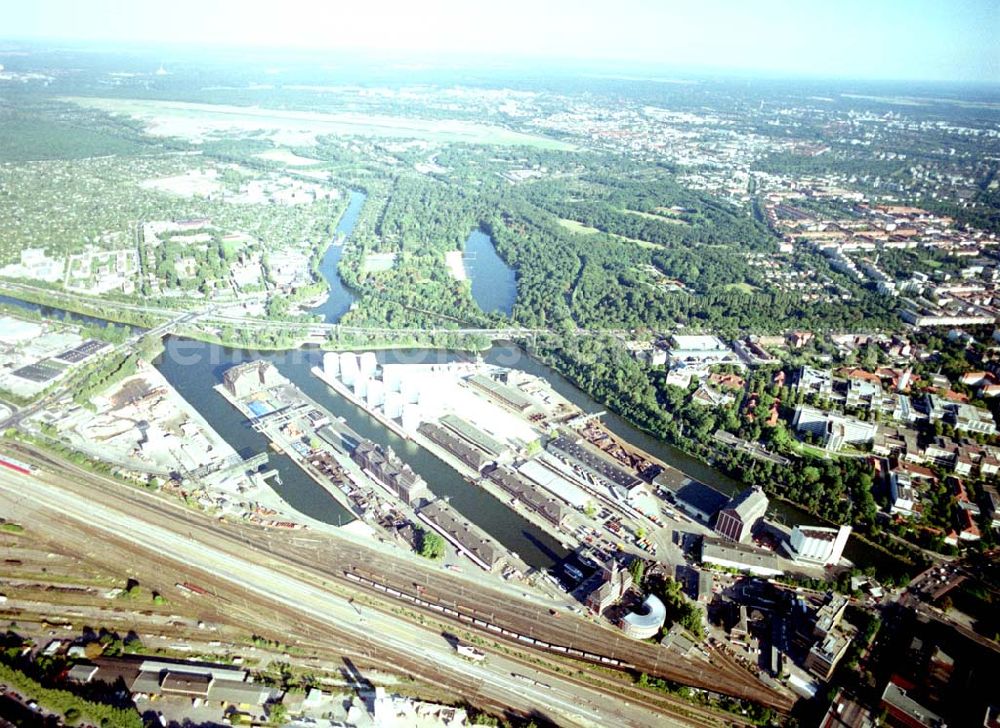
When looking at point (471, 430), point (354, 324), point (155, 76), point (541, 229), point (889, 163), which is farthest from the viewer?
point (155, 76)

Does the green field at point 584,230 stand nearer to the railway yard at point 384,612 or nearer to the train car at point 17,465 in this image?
the railway yard at point 384,612

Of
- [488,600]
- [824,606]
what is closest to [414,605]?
[488,600]

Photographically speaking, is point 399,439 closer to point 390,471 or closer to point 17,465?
point 390,471

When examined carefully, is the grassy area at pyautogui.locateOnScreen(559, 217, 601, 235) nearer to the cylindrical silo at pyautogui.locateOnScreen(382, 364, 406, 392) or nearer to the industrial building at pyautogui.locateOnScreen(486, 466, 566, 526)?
the cylindrical silo at pyautogui.locateOnScreen(382, 364, 406, 392)

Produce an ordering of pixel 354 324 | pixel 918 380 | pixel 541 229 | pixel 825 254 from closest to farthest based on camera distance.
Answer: pixel 918 380 < pixel 354 324 < pixel 825 254 < pixel 541 229

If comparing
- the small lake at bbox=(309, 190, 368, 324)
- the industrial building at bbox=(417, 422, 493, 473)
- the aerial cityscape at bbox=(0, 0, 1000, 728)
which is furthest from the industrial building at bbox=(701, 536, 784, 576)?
the small lake at bbox=(309, 190, 368, 324)

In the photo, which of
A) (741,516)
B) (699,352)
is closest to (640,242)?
(699,352)

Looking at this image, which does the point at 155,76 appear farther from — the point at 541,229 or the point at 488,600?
the point at 488,600
